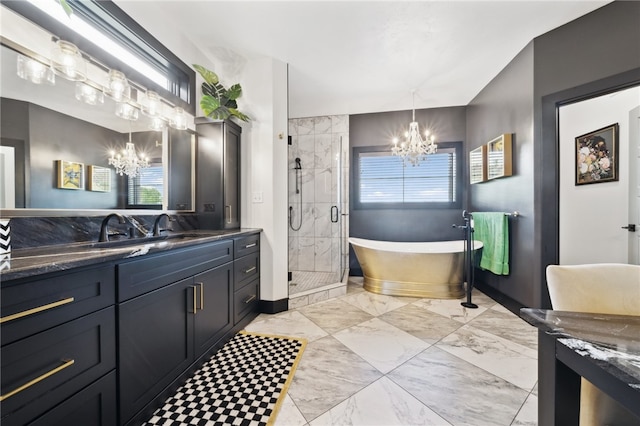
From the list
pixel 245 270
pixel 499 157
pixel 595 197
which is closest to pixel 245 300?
pixel 245 270

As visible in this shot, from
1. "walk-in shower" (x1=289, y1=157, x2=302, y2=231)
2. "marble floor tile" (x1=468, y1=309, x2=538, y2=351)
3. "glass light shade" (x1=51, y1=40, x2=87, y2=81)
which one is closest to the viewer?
"glass light shade" (x1=51, y1=40, x2=87, y2=81)

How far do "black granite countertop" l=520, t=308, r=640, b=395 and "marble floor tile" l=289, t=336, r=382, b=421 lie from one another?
1093mm

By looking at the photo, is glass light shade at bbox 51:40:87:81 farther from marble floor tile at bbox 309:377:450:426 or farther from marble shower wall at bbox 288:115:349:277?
marble shower wall at bbox 288:115:349:277

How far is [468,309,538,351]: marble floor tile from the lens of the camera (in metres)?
2.06

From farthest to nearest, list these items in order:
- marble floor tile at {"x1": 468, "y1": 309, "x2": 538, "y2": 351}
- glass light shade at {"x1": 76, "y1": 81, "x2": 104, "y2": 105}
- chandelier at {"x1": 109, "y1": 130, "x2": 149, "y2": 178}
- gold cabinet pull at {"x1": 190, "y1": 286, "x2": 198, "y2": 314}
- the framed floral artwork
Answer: the framed floral artwork < marble floor tile at {"x1": 468, "y1": 309, "x2": 538, "y2": 351} < chandelier at {"x1": 109, "y1": 130, "x2": 149, "y2": 178} < gold cabinet pull at {"x1": 190, "y1": 286, "x2": 198, "y2": 314} < glass light shade at {"x1": 76, "y1": 81, "x2": 104, "y2": 105}

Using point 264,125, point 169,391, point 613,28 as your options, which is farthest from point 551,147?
point 169,391

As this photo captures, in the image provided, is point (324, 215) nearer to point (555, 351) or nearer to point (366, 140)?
point (366, 140)

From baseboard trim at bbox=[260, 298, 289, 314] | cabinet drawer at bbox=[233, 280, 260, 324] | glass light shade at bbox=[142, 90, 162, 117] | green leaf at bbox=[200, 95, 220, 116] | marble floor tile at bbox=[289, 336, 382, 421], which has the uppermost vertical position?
green leaf at bbox=[200, 95, 220, 116]

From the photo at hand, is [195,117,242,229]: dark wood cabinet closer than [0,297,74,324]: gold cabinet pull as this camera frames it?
No

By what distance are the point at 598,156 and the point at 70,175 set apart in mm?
4659

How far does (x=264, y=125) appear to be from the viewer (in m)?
2.60

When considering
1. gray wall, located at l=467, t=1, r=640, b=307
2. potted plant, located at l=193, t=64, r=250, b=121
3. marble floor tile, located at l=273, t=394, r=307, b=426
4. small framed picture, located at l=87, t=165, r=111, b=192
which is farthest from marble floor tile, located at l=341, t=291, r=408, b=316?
small framed picture, located at l=87, t=165, r=111, b=192

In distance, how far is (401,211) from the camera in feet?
13.1

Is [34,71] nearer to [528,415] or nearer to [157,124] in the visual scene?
[157,124]
